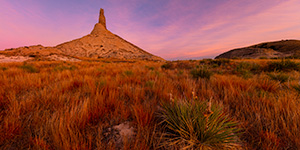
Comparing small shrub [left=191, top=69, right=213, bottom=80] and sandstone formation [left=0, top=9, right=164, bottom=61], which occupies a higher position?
sandstone formation [left=0, top=9, right=164, bottom=61]

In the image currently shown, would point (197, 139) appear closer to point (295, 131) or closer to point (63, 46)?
point (295, 131)

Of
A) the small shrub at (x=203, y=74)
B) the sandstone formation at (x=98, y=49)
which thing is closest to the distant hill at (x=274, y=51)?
the small shrub at (x=203, y=74)

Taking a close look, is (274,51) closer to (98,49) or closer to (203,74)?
(203,74)

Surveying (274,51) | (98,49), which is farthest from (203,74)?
(98,49)

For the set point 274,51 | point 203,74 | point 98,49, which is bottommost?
point 203,74

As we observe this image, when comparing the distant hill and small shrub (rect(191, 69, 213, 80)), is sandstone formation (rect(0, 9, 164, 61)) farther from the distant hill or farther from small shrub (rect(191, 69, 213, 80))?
small shrub (rect(191, 69, 213, 80))

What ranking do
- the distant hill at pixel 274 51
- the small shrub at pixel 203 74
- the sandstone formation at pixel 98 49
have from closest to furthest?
1. the small shrub at pixel 203 74
2. the distant hill at pixel 274 51
3. the sandstone formation at pixel 98 49

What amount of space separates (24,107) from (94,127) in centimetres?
92

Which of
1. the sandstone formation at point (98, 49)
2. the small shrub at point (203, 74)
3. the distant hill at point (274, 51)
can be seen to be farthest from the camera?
the sandstone formation at point (98, 49)

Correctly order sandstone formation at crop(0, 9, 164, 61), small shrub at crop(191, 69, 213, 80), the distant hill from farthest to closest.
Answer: sandstone formation at crop(0, 9, 164, 61), the distant hill, small shrub at crop(191, 69, 213, 80)

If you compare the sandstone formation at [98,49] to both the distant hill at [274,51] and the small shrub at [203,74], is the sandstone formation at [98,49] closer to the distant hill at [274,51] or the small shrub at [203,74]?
the distant hill at [274,51]

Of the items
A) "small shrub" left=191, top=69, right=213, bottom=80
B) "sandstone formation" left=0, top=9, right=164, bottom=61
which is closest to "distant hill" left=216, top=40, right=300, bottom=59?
"small shrub" left=191, top=69, right=213, bottom=80

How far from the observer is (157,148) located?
2.48 feet

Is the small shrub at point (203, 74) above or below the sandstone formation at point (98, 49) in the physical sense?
below
